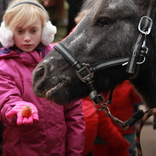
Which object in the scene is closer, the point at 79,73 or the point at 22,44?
the point at 79,73

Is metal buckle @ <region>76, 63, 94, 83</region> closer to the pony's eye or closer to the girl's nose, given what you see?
the pony's eye

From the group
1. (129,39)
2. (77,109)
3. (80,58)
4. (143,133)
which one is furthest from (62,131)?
(143,133)

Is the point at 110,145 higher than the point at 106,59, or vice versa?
the point at 106,59

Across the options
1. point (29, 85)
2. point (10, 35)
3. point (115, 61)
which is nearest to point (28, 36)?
point (10, 35)

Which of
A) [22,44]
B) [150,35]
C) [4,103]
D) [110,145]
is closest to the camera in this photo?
[150,35]

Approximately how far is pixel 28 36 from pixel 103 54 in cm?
76

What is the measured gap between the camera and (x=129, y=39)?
2686 mm

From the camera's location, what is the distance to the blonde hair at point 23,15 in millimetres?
3174

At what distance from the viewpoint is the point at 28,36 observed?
320 centimetres

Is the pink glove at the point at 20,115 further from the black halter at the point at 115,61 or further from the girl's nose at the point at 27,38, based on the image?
the girl's nose at the point at 27,38

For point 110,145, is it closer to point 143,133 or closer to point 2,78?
point 2,78

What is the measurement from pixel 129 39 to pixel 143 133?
155 inches

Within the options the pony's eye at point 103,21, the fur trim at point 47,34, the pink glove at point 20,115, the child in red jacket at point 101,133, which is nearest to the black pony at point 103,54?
the pony's eye at point 103,21

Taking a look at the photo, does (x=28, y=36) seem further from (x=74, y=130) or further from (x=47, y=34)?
(x=74, y=130)
